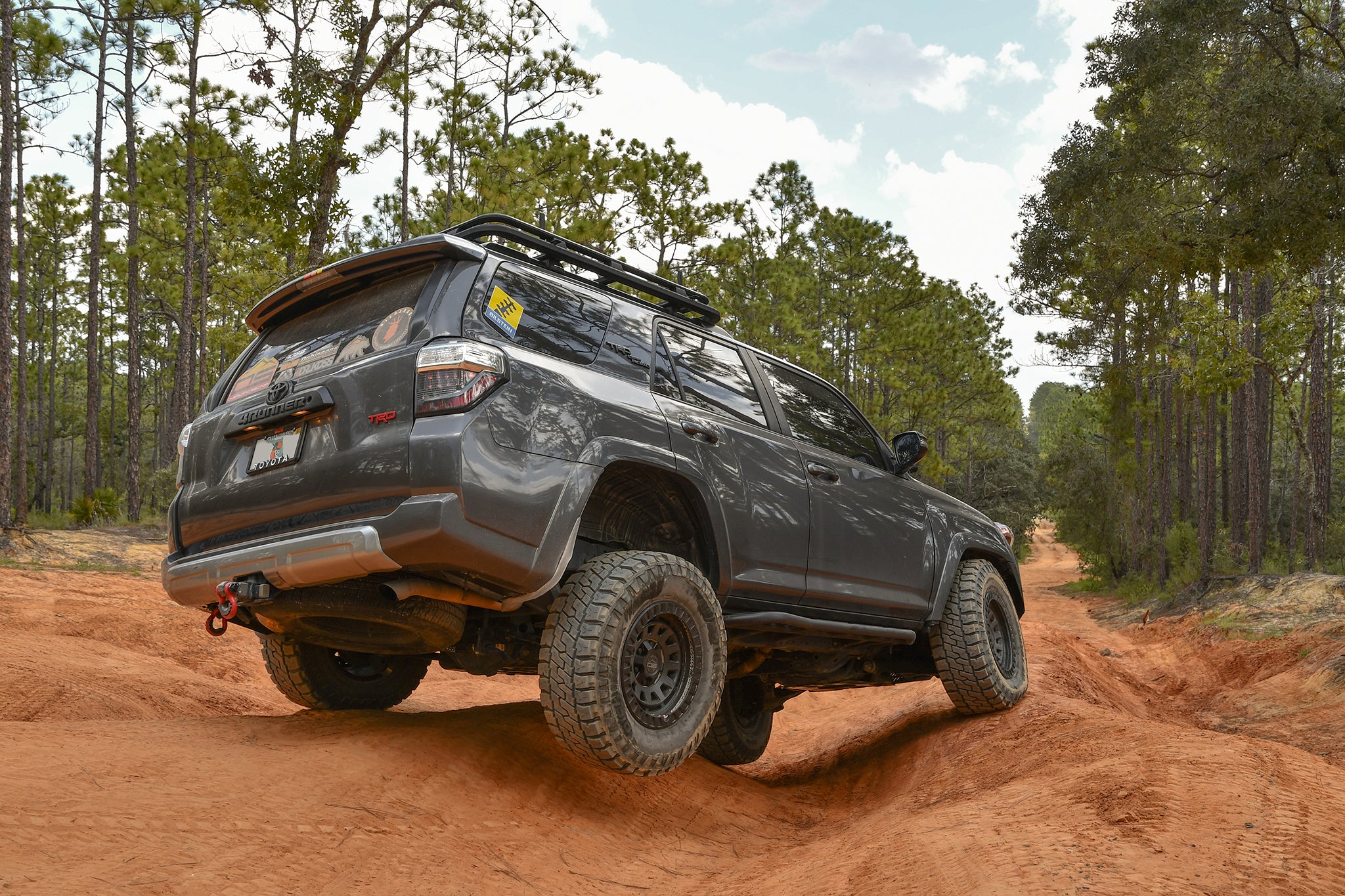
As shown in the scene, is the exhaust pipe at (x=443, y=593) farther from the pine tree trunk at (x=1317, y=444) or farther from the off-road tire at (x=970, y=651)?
the pine tree trunk at (x=1317, y=444)

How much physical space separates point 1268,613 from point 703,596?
38.8 ft

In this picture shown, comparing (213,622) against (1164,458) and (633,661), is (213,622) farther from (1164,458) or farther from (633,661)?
(1164,458)

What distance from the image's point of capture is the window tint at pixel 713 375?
13.5 feet

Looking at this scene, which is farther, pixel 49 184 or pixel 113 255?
pixel 49 184

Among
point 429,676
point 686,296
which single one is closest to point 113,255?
point 429,676

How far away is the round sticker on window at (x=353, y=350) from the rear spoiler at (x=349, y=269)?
1.08 ft

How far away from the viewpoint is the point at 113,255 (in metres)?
21.8

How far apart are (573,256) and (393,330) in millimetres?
979

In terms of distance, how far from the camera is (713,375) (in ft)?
14.1

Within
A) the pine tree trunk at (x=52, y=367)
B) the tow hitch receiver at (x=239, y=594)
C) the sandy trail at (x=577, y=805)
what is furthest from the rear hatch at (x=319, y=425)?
the pine tree trunk at (x=52, y=367)

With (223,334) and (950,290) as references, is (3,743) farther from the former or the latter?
(950,290)

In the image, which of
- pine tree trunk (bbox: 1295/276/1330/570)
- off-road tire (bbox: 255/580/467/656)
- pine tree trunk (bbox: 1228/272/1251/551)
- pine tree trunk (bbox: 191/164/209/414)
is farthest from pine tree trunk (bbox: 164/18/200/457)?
pine tree trunk (bbox: 1228/272/1251/551)

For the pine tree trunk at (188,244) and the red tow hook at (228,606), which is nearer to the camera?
the red tow hook at (228,606)

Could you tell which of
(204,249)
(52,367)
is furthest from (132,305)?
(52,367)
